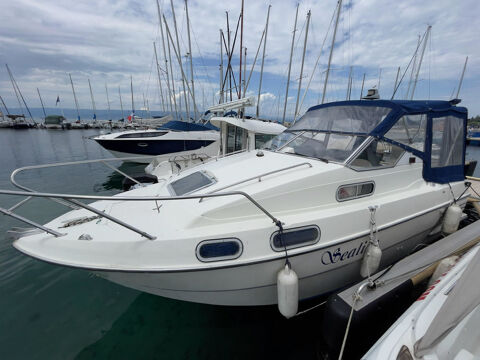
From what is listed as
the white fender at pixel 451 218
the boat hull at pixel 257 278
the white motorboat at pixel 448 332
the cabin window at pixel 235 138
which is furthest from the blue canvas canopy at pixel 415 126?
the cabin window at pixel 235 138

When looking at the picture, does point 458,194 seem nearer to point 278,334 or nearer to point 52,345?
point 278,334

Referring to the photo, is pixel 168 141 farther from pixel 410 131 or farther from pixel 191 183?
pixel 410 131

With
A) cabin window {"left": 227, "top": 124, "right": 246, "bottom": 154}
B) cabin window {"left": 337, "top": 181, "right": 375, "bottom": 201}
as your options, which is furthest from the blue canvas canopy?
cabin window {"left": 227, "top": 124, "right": 246, "bottom": 154}

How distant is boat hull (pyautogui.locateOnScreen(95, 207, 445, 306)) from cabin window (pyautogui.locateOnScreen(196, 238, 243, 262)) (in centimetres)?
11

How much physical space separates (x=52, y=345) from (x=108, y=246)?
5.10 feet

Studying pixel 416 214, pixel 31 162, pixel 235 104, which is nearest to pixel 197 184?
pixel 416 214

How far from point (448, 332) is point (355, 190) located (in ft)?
5.01

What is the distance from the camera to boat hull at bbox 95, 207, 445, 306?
203 cm

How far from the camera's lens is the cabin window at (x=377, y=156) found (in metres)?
2.69

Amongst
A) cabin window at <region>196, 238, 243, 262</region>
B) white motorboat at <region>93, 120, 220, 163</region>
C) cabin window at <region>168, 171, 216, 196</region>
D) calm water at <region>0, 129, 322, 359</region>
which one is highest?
cabin window at <region>168, 171, 216, 196</region>

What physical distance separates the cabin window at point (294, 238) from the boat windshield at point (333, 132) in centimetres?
103

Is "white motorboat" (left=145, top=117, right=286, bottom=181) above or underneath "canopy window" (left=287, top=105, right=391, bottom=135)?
underneath

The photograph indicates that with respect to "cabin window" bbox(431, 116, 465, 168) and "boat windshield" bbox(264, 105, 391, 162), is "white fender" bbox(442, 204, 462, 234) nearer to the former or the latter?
"cabin window" bbox(431, 116, 465, 168)

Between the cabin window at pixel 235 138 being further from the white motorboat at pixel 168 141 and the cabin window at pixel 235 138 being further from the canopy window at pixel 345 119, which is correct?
the white motorboat at pixel 168 141
